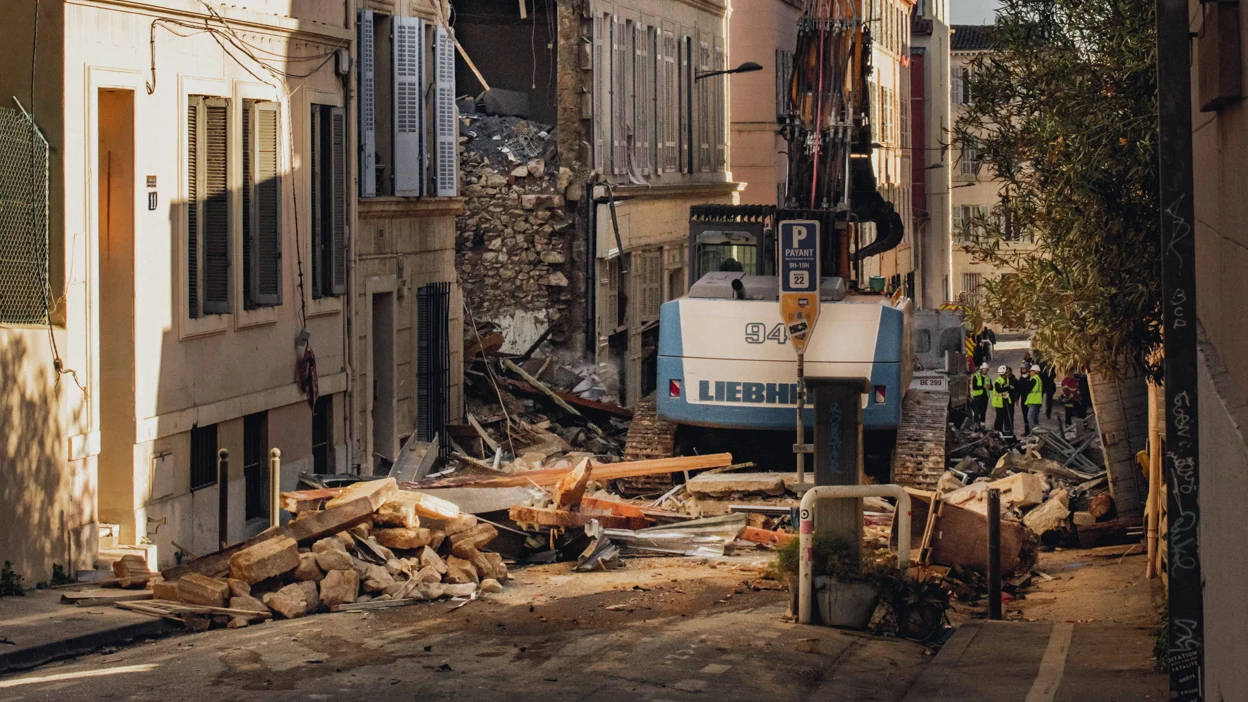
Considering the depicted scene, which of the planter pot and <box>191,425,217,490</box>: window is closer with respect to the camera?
the planter pot

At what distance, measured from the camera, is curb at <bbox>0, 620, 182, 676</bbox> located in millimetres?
11281

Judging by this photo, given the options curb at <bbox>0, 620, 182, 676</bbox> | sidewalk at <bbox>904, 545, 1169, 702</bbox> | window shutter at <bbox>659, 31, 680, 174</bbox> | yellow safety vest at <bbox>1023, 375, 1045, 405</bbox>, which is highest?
window shutter at <bbox>659, 31, 680, 174</bbox>

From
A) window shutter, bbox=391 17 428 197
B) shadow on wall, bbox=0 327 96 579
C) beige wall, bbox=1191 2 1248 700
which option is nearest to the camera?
beige wall, bbox=1191 2 1248 700

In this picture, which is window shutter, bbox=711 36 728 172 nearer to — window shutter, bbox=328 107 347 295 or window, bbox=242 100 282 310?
window shutter, bbox=328 107 347 295

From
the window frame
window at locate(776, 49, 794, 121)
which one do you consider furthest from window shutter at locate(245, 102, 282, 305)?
window at locate(776, 49, 794, 121)

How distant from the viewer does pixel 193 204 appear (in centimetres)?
1727

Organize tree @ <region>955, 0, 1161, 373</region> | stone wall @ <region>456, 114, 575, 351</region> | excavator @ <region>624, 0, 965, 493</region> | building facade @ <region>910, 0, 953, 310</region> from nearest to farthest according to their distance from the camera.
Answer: tree @ <region>955, 0, 1161, 373</region>
excavator @ <region>624, 0, 965, 493</region>
stone wall @ <region>456, 114, 575, 351</region>
building facade @ <region>910, 0, 953, 310</region>

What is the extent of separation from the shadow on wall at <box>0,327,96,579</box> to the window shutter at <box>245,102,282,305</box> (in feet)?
13.5

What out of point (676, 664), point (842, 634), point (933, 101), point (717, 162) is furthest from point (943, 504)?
point (933, 101)

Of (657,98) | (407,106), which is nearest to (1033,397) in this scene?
(657,98)

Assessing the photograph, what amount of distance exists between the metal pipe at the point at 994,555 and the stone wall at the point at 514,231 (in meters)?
16.7

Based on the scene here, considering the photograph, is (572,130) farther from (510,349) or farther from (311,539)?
(311,539)

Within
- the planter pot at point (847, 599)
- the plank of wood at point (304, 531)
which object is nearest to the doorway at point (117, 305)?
the plank of wood at point (304, 531)

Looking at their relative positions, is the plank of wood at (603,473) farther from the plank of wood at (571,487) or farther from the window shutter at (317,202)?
the window shutter at (317,202)
